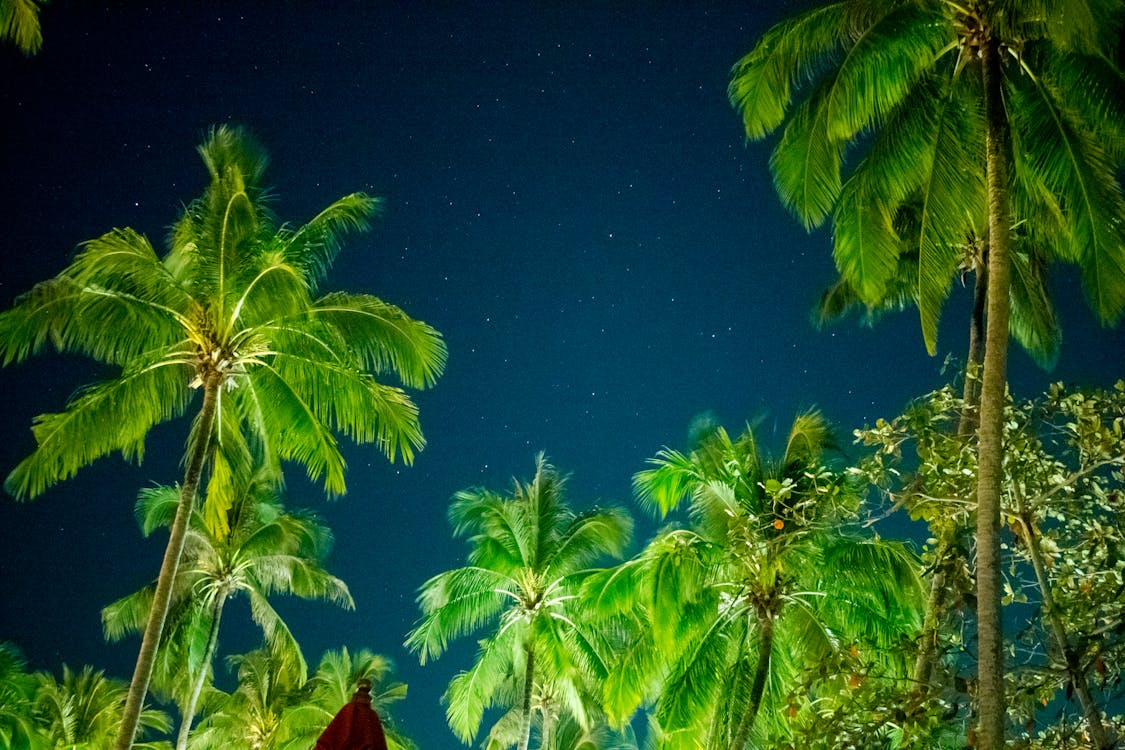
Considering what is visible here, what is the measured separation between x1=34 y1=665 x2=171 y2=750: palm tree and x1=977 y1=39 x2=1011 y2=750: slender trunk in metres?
22.3

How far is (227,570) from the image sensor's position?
2125 cm

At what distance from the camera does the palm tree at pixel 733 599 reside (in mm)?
13922

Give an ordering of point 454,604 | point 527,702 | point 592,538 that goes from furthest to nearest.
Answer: point 592,538
point 454,604
point 527,702

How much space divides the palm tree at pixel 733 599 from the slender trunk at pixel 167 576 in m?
6.41

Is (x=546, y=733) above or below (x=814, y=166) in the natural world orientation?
below

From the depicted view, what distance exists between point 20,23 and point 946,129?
31.9 ft

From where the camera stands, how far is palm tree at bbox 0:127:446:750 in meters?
12.6

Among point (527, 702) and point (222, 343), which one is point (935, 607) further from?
point (527, 702)

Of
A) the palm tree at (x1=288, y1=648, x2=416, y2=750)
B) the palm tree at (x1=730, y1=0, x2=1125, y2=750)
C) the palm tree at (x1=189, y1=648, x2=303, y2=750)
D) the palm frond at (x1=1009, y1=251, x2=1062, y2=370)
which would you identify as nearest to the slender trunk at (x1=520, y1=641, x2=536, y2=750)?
the palm tree at (x1=288, y1=648, x2=416, y2=750)

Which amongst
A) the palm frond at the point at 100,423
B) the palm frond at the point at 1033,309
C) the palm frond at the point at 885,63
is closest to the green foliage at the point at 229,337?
the palm frond at the point at 100,423

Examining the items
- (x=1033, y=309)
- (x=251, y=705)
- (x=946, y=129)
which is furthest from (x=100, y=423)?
(x=251, y=705)

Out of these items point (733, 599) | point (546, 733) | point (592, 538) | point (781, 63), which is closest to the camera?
point (781, 63)

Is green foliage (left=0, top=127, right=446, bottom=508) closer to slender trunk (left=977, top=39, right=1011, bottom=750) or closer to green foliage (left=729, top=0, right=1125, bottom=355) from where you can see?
green foliage (left=729, top=0, right=1125, bottom=355)

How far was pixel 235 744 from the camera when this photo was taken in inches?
1041
